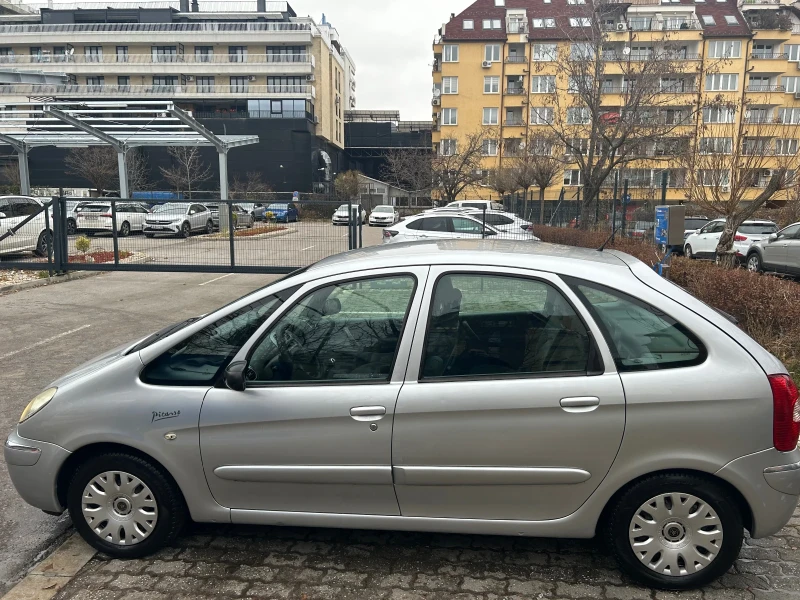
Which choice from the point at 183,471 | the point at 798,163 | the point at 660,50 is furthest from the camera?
the point at 660,50

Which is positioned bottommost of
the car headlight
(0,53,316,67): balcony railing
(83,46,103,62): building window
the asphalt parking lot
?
the asphalt parking lot

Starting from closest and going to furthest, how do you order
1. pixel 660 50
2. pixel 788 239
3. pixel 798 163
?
1. pixel 798 163
2. pixel 788 239
3. pixel 660 50

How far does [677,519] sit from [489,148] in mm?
56830

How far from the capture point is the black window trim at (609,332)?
9.52 feet

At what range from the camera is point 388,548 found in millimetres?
3400

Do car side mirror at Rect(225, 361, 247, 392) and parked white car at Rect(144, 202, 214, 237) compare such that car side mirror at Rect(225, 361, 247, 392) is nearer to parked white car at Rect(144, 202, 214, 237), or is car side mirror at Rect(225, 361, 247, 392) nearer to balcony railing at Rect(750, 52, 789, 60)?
parked white car at Rect(144, 202, 214, 237)

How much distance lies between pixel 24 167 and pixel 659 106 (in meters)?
24.9

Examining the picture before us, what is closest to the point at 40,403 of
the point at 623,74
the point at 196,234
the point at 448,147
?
the point at 196,234

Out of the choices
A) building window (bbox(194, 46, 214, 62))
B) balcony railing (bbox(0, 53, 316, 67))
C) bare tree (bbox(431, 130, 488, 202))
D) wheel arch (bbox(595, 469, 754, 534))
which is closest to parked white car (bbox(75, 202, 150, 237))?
wheel arch (bbox(595, 469, 754, 534))

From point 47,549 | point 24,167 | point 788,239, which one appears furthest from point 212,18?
point 47,549

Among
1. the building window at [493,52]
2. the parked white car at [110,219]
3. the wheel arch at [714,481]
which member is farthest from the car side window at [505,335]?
the building window at [493,52]

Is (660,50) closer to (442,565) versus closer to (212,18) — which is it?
(442,565)

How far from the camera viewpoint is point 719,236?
751 inches

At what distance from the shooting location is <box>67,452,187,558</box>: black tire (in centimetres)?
319
